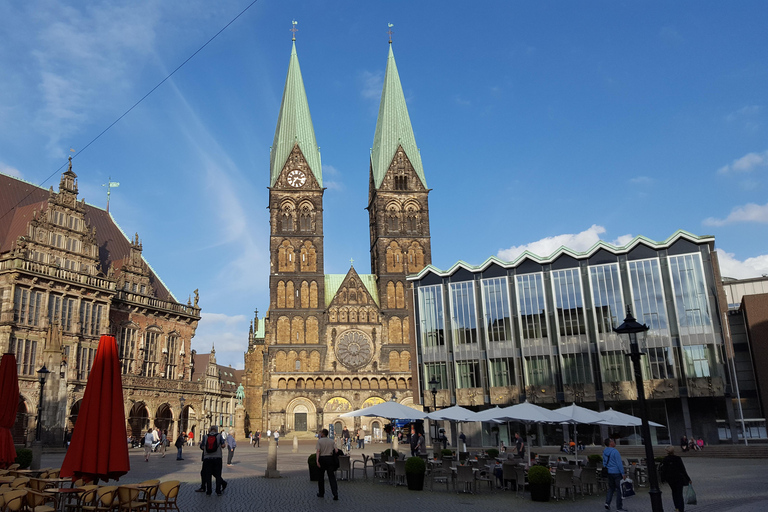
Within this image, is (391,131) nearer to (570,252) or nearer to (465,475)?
(570,252)

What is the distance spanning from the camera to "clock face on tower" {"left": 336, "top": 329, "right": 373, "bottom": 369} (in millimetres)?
74500

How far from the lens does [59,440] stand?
128 feet

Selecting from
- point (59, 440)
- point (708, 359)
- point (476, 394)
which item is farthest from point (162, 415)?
point (708, 359)

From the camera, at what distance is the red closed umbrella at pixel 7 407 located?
18777mm

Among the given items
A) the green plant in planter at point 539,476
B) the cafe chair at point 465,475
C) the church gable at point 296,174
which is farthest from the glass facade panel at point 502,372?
the church gable at point 296,174

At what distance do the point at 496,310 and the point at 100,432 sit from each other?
4350 centimetres

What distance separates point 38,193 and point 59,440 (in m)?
20.4

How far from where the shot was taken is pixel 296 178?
80188mm

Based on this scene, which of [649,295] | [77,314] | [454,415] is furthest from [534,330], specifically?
[77,314]

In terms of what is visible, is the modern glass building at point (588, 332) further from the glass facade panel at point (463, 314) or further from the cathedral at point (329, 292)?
the cathedral at point (329, 292)

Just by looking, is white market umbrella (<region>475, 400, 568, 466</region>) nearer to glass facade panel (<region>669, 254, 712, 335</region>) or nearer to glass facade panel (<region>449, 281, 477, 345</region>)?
glass facade panel (<region>669, 254, 712, 335</region>)

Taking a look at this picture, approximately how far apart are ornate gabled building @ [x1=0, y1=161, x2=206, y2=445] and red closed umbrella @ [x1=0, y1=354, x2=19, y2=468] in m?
17.7

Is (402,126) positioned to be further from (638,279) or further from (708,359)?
(708,359)

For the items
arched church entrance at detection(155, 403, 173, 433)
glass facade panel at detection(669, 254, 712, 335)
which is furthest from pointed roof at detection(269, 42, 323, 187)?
glass facade panel at detection(669, 254, 712, 335)
